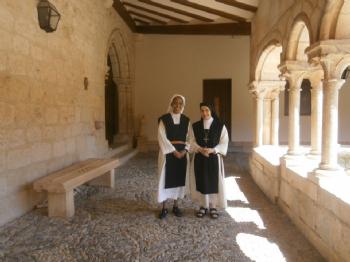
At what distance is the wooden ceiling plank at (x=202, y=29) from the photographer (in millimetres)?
8031

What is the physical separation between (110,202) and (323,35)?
107 inches

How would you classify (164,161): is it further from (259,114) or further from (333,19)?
(259,114)

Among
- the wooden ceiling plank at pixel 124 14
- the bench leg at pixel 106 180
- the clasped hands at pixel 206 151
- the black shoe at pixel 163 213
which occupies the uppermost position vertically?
the wooden ceiling plank at pixel 124 14

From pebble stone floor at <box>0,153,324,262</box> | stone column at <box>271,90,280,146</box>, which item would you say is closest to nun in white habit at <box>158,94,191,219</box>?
pebble stone floor at <box>0,153,324,262</box>

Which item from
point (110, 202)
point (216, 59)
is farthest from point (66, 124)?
point (216, 59)

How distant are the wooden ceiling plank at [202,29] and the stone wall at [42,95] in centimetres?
333

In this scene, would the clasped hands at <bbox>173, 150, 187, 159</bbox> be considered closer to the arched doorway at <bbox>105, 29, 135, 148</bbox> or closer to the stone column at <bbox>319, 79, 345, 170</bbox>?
the stone column at <bbox>319, 79, 345, 170</bbox>

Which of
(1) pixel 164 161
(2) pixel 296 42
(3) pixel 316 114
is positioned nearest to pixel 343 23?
(2) pixel 296 42

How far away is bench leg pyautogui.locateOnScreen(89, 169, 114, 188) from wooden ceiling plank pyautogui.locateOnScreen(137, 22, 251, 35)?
4.93m

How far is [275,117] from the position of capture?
5098 mm

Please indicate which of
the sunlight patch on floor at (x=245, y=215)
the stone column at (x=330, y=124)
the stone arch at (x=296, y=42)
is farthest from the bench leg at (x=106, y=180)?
the stone column at (x=330, y=124)

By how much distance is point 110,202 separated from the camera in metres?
3.80

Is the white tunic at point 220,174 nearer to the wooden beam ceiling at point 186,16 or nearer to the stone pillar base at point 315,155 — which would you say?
the stone pillar base at point 315,155

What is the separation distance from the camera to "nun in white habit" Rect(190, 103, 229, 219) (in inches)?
128
